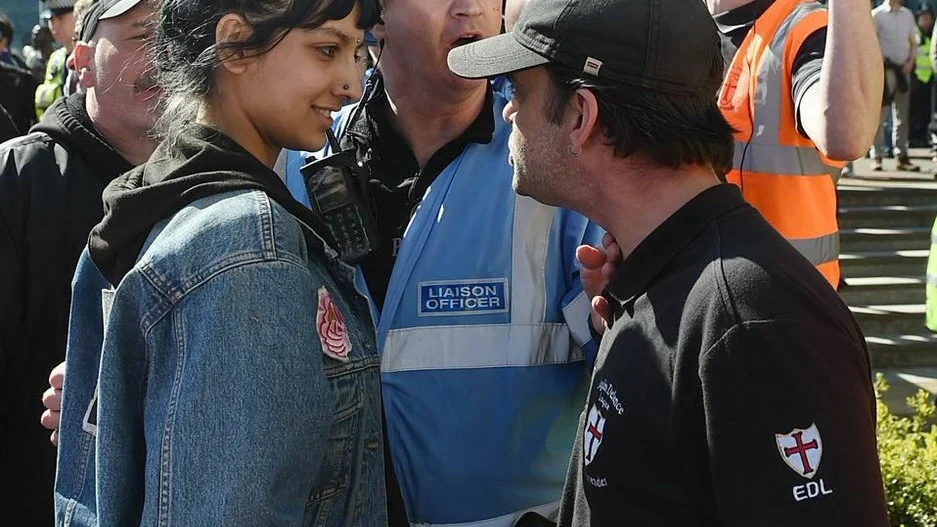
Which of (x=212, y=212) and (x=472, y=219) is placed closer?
(x=212, y=212)

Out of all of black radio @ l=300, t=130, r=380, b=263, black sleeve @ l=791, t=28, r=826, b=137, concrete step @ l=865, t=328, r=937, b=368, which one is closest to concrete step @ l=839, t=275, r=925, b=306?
concrete step @ l=865, t=328, r=937, b=368

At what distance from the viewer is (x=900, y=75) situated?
40.7 ft

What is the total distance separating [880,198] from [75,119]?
26.1ft

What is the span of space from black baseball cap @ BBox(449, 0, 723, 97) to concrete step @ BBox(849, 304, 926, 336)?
625cm

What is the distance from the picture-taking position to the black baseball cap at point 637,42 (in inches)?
69.1

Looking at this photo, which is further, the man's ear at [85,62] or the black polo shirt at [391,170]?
the man's ear at [85,62]

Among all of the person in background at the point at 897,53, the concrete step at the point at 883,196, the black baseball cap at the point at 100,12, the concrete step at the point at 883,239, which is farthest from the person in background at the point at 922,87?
the black baseball cap at the point at 100,12

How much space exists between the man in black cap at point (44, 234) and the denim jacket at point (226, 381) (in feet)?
3.37

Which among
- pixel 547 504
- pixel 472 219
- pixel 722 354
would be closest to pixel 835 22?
pixel 472 219

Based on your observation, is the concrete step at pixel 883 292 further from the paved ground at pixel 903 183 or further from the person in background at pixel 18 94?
the person in background at pixel 18 94

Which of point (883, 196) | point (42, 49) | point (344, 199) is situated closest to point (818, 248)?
point (344, 199)

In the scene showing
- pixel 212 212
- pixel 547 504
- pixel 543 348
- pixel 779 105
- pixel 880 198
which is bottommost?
pixel 880 198

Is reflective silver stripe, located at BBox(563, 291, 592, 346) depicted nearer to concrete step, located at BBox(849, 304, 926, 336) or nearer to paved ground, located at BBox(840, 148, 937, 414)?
paved ground, located at BBox(840, 148, 937, 414)

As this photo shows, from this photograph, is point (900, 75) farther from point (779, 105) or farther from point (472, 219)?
point (472, 219)
